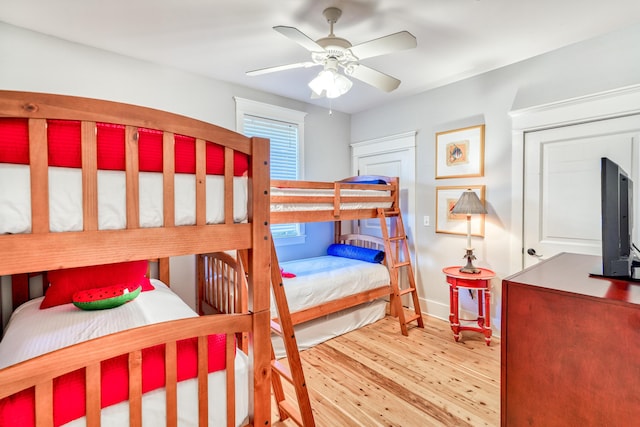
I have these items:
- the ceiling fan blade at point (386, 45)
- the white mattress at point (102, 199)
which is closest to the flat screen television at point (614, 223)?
the ceiling fan blade at point (386, 45)

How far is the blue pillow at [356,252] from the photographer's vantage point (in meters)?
3.38

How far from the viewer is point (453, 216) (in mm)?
3164

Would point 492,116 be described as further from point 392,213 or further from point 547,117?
point 392,213

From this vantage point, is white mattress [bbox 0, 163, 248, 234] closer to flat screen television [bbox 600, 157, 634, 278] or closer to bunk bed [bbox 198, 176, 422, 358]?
bunk bed [bbox 198, 176, 422, 358]

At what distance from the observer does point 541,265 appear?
4.79 ft

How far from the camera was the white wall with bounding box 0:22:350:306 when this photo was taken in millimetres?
2119

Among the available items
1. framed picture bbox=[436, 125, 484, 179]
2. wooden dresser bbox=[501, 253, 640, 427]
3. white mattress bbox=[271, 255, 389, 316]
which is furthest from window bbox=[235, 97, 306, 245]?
wooden dresser bbox=[501, 253, 640, 427]

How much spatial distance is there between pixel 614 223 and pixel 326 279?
2058 mm

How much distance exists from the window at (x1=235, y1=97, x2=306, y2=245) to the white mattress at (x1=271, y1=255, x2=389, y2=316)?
39 cm

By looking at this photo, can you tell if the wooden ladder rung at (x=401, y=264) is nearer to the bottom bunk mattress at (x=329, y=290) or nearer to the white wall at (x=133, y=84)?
the bottom bunk mattress at (x=329, y=290)

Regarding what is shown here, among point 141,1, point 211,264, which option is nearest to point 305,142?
point 211,264

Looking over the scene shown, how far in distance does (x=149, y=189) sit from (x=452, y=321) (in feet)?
9.49

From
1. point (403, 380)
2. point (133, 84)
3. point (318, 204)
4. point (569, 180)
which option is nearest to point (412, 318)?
point (403, 380)

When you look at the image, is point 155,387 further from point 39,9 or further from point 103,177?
point 39,9
